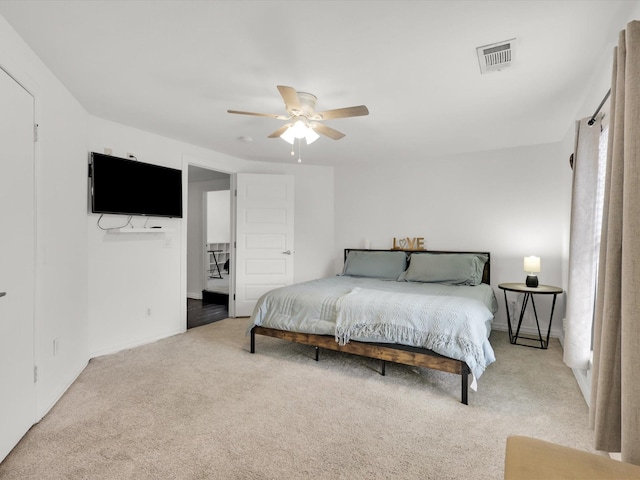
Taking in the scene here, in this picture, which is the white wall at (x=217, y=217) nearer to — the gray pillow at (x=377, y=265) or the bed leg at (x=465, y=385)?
the gray pillow at (x=377, y=265)

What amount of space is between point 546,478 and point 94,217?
3.75 meters

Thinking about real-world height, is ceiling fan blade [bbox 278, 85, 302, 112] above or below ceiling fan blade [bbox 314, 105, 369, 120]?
above

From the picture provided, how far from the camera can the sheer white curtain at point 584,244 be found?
86.5 inches

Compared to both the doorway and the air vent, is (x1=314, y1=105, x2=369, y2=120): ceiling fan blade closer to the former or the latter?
the air vent

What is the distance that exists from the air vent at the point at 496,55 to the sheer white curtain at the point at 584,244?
2.24 ft

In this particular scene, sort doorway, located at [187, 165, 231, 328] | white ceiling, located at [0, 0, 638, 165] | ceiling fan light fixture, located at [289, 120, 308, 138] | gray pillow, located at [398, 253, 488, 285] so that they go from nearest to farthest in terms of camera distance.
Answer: white ceiling, located at [0, 0, 638, 165]
ceiling fan light fixture, located at [289, 120, 308, 138]
gray pillow, located at [398, 253, 488, 285]
doorway, located at [187, 165, 231, 328]

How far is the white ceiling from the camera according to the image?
5.72 ft

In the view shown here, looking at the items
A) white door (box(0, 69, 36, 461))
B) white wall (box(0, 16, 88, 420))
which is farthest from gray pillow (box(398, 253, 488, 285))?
white door (box(0, 69, 36, 461))

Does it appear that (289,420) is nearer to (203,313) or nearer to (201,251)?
(203,313)

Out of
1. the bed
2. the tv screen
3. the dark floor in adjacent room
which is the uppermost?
the tv screen

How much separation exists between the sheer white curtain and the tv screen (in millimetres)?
3816

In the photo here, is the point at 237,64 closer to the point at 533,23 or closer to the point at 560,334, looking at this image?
the point at 533,23

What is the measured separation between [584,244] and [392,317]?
4.57 feet

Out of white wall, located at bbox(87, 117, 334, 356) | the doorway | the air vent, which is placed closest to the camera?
the air vent
